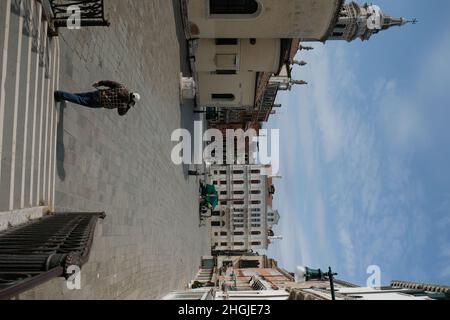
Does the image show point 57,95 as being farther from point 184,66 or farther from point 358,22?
point 358,22

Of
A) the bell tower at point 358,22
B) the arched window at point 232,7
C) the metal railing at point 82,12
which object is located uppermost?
the bell tower at point 358,22

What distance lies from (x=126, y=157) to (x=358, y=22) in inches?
1266

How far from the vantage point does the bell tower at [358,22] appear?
3644cm

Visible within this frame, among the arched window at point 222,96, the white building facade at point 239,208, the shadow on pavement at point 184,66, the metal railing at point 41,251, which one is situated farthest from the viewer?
the white building facade at point 239,208

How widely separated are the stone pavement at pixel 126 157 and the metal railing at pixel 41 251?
34.3 inches

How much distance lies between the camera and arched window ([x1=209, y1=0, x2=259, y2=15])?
1881cm

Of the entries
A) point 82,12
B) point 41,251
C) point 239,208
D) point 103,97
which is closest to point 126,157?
point 103,97

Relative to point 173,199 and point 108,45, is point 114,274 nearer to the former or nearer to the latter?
point 108,45

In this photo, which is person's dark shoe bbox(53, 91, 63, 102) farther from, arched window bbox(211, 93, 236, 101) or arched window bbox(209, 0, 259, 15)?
arched window bbox(211, 93, 236, 101)

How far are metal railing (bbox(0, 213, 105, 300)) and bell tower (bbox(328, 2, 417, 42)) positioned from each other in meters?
33.9

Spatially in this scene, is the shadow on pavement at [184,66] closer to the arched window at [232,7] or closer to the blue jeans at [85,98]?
the arched window at [232,7]

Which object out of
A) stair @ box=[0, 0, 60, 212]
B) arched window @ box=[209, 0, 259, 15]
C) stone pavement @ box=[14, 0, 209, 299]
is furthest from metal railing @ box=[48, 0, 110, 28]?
arched window @ box=[209, 0, 259, 15]

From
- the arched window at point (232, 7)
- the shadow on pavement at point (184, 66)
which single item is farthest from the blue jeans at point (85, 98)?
the arched window at point (232, 7)
